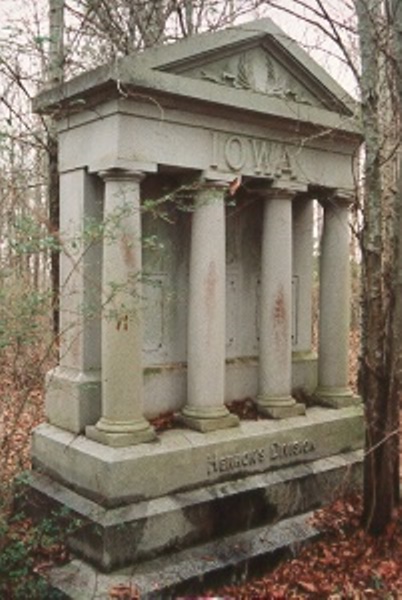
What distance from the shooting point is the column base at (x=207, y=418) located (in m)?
6.45

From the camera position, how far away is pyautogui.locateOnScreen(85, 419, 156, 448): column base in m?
5.83

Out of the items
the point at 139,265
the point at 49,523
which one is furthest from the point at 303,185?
the point at 49,523

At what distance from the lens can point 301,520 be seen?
6.56 m

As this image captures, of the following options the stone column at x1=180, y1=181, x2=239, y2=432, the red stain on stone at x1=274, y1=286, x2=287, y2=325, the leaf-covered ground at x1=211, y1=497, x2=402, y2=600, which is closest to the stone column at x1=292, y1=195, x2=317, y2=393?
the red stain on stone at x1=274, y1=286, x2=287, y2=325

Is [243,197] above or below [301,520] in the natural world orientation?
above

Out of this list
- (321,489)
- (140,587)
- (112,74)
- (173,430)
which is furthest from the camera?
(321,489)

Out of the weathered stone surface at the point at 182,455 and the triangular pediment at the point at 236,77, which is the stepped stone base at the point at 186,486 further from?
the triangular pediment at the point at 236,77

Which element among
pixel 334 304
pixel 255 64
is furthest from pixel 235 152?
pixel 334 304

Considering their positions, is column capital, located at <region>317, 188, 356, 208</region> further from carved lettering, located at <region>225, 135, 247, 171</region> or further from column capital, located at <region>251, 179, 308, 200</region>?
carved lettering, located at <region>225, 135, 247, 171</region>

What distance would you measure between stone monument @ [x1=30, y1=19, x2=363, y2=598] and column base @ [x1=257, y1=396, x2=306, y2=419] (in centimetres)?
2

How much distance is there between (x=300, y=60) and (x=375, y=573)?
532cm

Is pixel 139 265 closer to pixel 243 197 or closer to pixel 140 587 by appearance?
pixel 243 197

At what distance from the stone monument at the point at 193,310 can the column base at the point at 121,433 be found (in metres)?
0.02

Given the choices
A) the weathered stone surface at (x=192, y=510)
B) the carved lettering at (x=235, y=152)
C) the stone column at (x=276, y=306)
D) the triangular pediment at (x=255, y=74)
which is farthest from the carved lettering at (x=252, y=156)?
the weathered stone surface at (x=192, y=510)
